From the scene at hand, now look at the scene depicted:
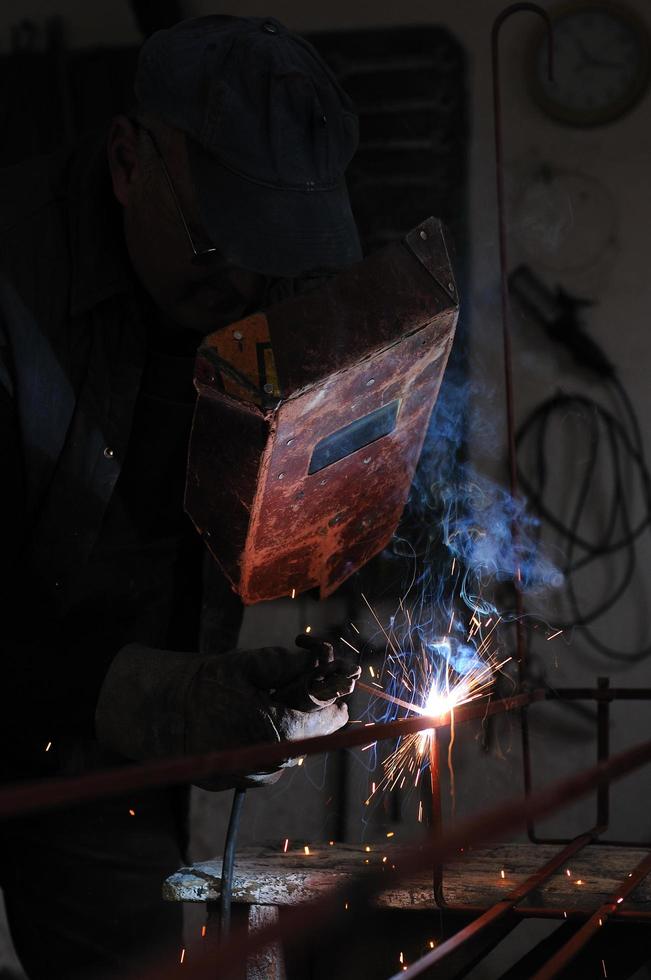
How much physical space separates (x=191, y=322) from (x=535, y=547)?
1.55 m

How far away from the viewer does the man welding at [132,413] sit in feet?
4.59

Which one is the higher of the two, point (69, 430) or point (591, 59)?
point (591, 59)

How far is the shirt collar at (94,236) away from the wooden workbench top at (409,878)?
2.62ft

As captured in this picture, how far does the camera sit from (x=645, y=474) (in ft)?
9.39

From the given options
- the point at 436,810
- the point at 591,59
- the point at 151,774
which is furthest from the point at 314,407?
the point at 591,59

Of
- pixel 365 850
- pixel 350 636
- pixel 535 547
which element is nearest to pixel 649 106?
pixel 535 547

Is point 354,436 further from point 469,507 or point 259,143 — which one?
point 469,507

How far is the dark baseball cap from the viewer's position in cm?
139

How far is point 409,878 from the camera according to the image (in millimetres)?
1351

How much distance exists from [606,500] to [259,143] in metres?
1.73

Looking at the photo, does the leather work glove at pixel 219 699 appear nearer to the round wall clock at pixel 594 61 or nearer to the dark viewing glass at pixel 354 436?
the dark viewing glass at pixel 354 436

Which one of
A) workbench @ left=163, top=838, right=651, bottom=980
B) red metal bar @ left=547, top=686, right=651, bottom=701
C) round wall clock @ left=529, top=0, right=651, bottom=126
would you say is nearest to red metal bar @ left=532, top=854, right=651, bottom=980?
workbench @ left=163, top=838, right=651, bottom=980

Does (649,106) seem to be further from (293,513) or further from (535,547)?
(293,513)

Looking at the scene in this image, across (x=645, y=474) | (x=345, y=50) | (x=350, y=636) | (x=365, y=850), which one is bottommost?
(x=350, y=636)
